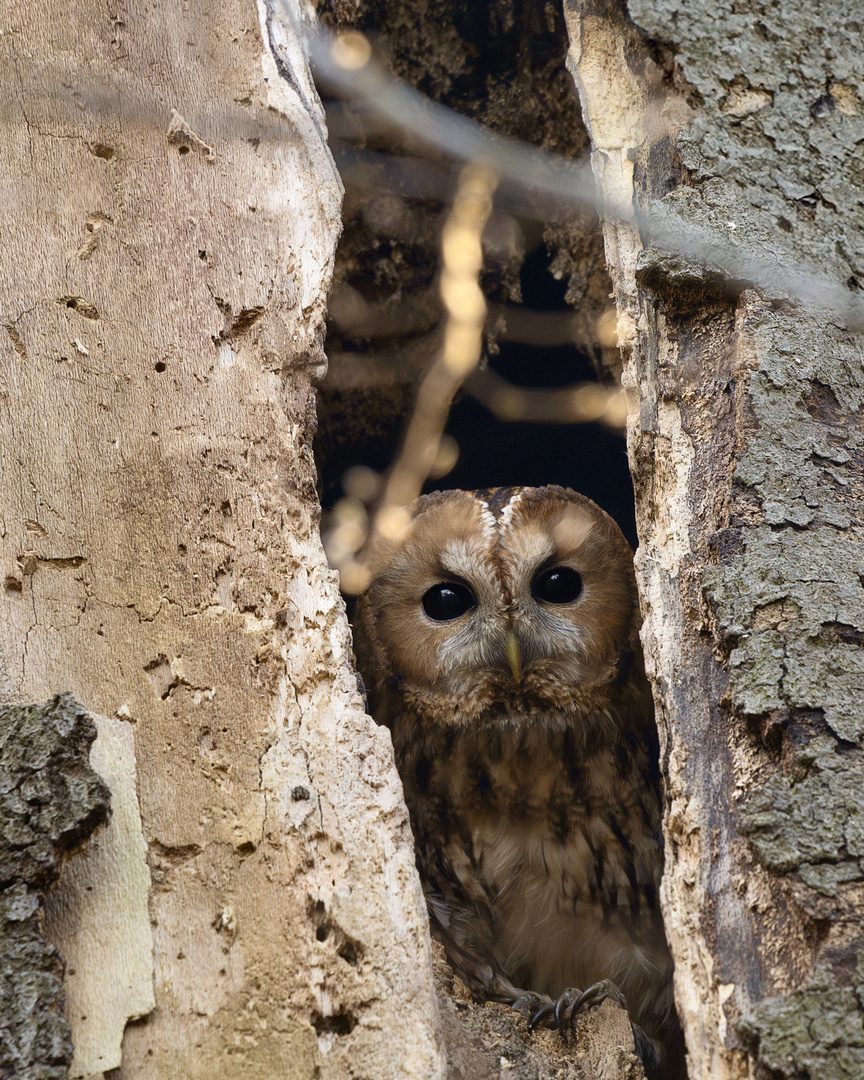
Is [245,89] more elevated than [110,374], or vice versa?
[245,89]

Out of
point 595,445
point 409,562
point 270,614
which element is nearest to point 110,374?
point 270,614

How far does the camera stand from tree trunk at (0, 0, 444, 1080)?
1059mm

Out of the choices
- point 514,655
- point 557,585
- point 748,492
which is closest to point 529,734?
point 514,655

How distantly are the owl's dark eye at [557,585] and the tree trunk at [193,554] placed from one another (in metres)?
0.84

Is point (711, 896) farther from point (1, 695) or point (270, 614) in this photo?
point (1, 695)

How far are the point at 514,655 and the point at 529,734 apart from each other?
0.64 ft

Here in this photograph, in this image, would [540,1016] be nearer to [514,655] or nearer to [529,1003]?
[529,1003]

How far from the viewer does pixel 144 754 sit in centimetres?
117

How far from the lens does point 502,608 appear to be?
1.97m

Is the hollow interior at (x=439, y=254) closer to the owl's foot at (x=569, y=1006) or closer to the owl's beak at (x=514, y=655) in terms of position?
the owl's beak at (x=514, y=655)

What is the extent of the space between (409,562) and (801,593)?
111cm

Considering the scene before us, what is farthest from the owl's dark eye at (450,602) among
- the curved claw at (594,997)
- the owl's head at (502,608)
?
the curved claw at (594,997)

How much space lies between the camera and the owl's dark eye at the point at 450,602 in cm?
208

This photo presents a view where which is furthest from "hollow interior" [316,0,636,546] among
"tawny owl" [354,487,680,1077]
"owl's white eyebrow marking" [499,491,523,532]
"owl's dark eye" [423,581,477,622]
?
"owl's dark eye" [423,581,477,622]
